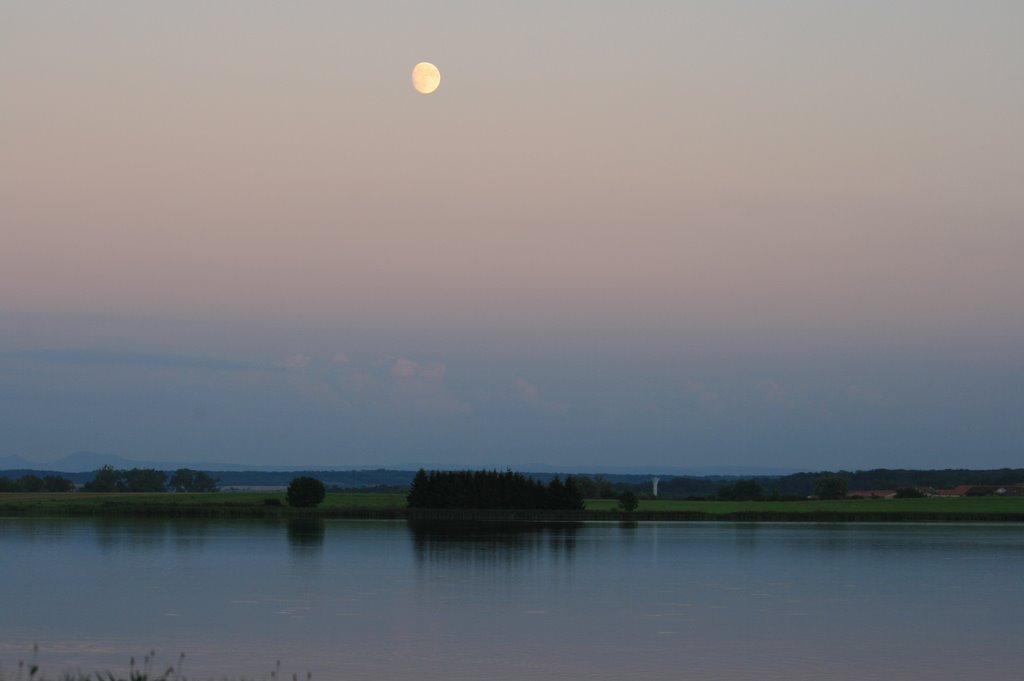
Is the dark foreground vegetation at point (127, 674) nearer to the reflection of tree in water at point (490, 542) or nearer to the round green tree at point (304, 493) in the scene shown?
A: the reflection of tree in water at point (490, 542)

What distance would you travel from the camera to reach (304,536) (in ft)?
250

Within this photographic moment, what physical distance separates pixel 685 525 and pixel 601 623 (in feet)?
238

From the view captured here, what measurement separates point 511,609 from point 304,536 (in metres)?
41.7

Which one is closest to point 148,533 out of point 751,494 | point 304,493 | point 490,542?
point 490,542

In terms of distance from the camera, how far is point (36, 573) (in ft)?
152

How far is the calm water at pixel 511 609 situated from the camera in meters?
26.6

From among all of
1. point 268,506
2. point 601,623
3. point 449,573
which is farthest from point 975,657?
point 268,506

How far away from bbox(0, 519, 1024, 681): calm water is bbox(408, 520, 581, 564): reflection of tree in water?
353mm

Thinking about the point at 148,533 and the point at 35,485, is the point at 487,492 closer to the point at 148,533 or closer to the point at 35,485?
the point at 148,533

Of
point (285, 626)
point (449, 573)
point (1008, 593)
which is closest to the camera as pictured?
point (285, 626)

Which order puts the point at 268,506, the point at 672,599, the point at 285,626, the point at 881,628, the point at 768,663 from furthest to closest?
the point at 268,506 < the point at 672,599 < the point at 881,628 < the point at 285,626 < the point at 768,663

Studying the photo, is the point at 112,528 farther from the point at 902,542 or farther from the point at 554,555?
the point at 902,542

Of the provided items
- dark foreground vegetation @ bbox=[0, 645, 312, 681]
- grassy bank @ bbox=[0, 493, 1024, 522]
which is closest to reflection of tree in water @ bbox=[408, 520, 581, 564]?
grassy bank @ bbox=[0, 493, 1024, 522]

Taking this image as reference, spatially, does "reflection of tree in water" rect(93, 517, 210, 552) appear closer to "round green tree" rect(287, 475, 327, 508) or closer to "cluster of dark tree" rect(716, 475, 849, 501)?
"round green tree" rect(287, 475, 327, 508)
